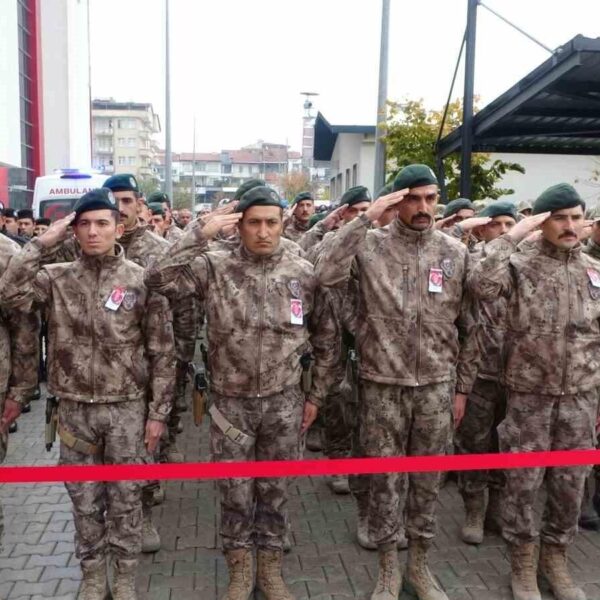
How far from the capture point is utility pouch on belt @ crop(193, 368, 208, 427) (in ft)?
12.4

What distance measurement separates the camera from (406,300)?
3795 mm

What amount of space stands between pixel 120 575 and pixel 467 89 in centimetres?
759

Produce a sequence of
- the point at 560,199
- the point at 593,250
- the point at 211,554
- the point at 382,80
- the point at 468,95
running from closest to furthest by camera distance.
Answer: the point at 560,199
the point at 211,554
the point at 593,250
the point at 468,95
the point at 382,80

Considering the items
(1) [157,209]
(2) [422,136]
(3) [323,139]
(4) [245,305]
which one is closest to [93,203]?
(4) [245,305]

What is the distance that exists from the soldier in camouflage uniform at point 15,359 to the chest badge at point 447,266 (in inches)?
89.4

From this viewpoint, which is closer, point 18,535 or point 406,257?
point 406,257

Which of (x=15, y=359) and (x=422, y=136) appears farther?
(x=422, y=136)

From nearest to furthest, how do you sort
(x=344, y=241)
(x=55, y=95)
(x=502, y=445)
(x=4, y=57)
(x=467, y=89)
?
(x=344, y=241) < (x=502, y=445) < (x=467, y=89) < (x=4, y=57) < (x=55, y=95)

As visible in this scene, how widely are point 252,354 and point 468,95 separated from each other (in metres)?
6.73

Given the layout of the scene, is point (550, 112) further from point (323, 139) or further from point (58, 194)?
point (323, 139)

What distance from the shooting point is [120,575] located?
3.74m

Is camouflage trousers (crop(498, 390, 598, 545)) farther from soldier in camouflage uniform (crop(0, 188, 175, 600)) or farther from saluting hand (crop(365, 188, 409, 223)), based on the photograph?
soldier in camouflage uniform (crop(0, 188, 175, 600))

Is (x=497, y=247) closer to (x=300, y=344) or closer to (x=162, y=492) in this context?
(x=300, y=344)

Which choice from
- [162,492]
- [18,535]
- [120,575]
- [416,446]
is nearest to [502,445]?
[416,446]
